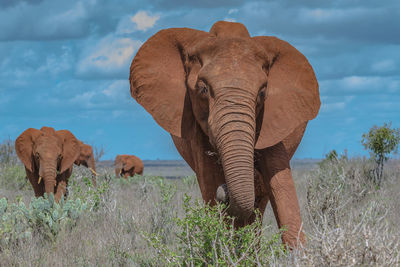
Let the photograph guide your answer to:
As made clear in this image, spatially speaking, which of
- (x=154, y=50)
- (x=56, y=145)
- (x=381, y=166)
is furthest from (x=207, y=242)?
(x=381, y=166)

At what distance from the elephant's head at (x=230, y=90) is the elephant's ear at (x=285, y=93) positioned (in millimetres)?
10

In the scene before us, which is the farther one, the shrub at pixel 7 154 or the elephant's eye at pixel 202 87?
the shrub at pixel 7 154

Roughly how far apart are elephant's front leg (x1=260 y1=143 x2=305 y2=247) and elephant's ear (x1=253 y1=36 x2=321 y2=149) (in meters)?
0.23

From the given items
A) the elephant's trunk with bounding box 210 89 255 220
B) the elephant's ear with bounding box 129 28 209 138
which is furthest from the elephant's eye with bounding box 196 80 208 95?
the elephant's ear with bounding box 129 28 209 138

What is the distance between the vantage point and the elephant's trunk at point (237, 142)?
5.29 m

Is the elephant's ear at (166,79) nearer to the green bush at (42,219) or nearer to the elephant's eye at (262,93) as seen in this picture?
the elephant's eye at (262,93)

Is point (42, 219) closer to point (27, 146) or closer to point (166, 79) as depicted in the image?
point (166, 79)

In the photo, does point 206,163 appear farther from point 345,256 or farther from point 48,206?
point 48,206

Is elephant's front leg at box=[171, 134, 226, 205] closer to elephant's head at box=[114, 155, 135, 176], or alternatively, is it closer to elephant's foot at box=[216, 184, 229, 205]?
elephant's foot at box=[216, 184, 229, 205]

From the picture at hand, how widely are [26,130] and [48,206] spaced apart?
280 inches

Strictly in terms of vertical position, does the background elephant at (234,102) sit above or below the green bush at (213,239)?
above

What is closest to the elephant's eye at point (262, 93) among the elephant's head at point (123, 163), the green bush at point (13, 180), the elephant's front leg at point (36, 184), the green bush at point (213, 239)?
the green bush at point (213, 239)

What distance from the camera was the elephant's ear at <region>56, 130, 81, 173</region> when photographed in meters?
16.1

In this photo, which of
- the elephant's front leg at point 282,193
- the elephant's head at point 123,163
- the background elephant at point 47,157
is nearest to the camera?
the elephant's front leg at point 282,193
